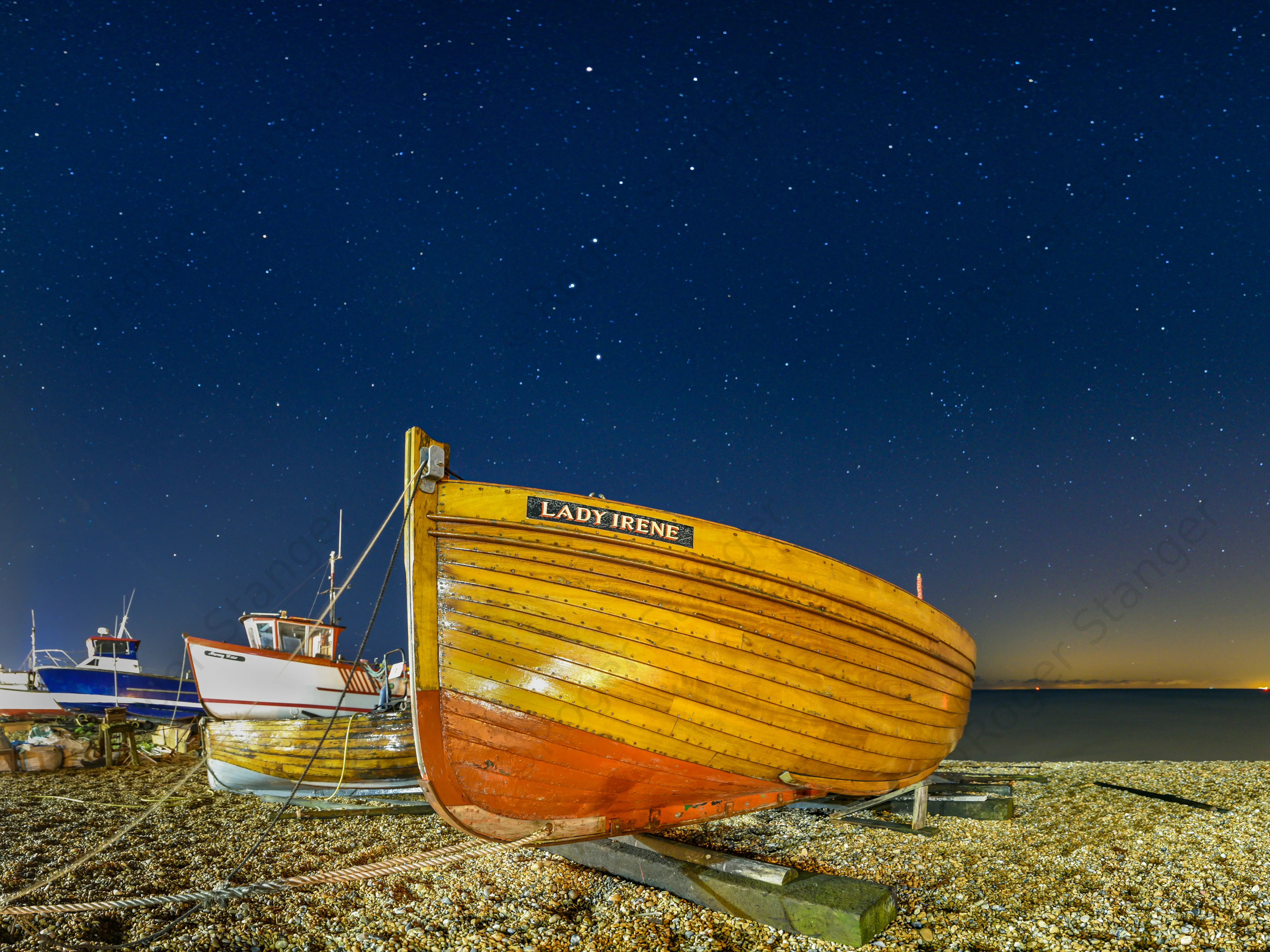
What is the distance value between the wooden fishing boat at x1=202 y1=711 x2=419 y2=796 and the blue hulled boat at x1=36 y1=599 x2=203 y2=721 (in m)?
18.5

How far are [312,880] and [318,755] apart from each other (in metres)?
5.30

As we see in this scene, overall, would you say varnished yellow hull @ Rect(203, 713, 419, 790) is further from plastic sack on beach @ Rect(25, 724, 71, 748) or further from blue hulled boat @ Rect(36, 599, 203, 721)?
blue hulled boat @ Rect(36, 599, 203, 721)

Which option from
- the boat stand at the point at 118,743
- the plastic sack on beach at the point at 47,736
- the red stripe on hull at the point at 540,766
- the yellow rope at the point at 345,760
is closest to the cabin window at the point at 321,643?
the boat stand at the point at 118,743

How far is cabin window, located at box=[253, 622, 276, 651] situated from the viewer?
1569 cm

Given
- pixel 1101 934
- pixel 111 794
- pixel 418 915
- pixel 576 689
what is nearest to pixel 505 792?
pixel 576 689

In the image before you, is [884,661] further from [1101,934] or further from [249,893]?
[249,893]

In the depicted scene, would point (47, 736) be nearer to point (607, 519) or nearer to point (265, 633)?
point (265, 633)

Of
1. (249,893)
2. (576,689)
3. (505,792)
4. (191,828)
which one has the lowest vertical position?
(191,828)

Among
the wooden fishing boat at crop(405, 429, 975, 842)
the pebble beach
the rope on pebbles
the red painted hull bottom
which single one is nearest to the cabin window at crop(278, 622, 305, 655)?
the pebble beach

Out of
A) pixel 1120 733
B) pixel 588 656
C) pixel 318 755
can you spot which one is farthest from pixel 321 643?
pixel 1120 733

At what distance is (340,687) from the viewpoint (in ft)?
49.9

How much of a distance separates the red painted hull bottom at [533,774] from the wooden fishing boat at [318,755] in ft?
16.3

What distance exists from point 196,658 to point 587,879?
41.3 feet

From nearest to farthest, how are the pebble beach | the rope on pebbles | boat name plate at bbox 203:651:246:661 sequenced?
the rope on pebbles → the pebble beach → boat name plate at bbox 203:651:246:661
